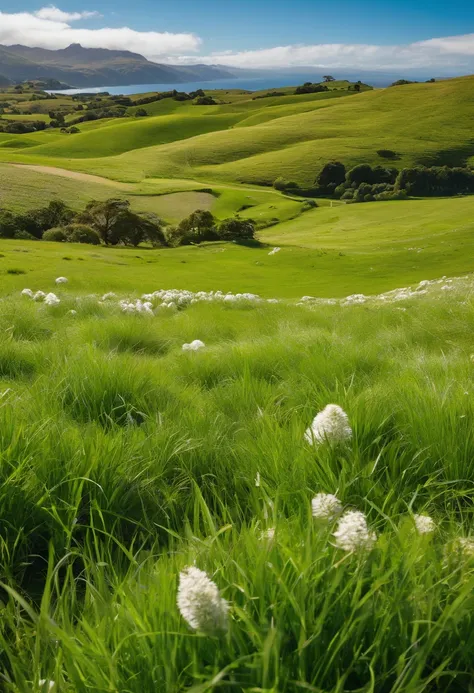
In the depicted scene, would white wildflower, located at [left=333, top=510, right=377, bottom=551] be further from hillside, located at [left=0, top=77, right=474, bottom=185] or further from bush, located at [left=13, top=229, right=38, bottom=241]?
hillside, located at [left=0, top=77, right=474, bottom=185]

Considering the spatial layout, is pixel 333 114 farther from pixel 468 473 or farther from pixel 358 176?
pixel 468 473

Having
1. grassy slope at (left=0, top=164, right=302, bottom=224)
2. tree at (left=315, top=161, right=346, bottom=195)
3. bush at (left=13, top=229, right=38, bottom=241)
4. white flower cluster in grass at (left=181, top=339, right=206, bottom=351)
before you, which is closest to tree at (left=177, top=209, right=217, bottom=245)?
grassy slope at (left=0, top=164, right=302, bottom=224)

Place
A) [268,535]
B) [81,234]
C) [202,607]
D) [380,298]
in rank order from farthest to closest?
[81,234] → [380,298] → [268,535] → [202,607]

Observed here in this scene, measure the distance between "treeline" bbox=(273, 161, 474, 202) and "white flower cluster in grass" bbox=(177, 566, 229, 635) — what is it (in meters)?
108

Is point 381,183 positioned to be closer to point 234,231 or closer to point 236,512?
point 234,231

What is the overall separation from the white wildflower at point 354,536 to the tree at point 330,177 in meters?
117

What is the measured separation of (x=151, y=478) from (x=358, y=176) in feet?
392

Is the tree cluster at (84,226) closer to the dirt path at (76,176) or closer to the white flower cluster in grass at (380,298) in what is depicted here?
the dirt path at (76,176)

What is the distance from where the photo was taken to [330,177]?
115 m

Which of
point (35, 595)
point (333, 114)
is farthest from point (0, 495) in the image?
point (333, 114)

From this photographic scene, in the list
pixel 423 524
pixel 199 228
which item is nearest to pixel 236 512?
pixel 423 524

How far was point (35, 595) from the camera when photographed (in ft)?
7.48

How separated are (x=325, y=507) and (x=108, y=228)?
207 ft

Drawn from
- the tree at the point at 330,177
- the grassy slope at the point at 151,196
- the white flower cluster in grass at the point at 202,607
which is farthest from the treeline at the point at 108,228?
the white flower cluster in grass at the point at 202,607
